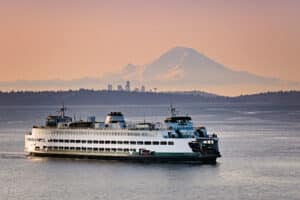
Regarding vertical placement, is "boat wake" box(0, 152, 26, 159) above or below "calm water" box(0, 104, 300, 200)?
above

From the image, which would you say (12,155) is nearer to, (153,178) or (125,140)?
(125,140)

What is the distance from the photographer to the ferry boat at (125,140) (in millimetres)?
67375

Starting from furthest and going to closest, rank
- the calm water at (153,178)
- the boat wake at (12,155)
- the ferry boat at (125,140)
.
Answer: the boat wake at (12,155)
the ferry boat at (125,140)
the calm water at (153,178)

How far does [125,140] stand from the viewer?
70250 millimetres

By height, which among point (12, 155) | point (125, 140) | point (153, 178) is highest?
point (125, 140)

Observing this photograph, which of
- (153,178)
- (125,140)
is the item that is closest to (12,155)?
(125,140)

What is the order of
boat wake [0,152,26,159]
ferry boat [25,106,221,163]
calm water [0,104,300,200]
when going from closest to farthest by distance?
calm water [0,104,300,200]
ferry boat [25,106,221,163]
boat wake [0,152,26,159]

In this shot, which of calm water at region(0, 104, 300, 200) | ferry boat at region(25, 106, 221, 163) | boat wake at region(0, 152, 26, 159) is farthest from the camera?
boat wake at region(0, 152, 26, 159)

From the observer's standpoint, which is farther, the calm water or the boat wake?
the boat wake

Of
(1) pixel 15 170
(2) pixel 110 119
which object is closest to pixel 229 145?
(2) pixel 110 119

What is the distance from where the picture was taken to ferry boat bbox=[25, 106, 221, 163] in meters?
67.4

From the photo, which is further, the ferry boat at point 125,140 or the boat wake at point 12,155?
the boat wake at point 12,155

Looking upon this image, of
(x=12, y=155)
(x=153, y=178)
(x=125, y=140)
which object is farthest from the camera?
(x=12, y=155)

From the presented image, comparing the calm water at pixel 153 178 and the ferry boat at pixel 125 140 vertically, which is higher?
the ferry boat at pixel 125 140
